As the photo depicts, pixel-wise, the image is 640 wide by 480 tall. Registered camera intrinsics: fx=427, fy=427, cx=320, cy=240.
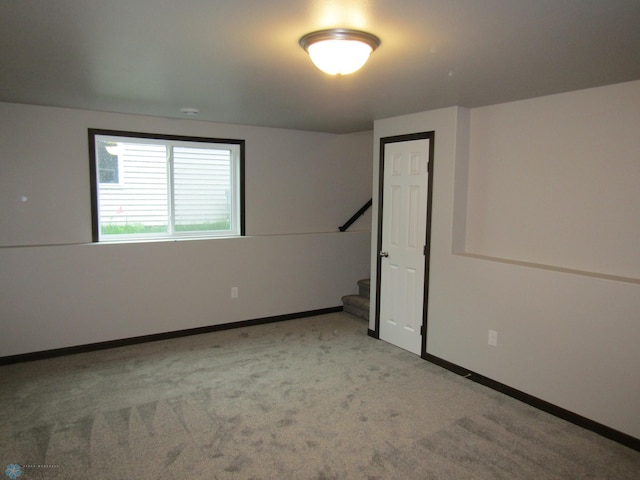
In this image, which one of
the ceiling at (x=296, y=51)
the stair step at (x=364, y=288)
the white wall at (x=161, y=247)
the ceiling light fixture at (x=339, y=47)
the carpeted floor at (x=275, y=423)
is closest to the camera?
the ceiling at (x=296, y=51)

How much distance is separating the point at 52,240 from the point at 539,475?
13.8 ft

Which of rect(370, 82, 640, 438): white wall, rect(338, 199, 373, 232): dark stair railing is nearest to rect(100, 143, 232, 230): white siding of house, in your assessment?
rect(338, 199, 373, 232): dark stair railing

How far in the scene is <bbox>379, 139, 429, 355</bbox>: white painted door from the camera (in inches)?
158

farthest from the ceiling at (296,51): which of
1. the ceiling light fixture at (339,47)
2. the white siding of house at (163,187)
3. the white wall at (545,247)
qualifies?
the white siding of house at (163,187)

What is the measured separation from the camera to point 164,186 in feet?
14.8

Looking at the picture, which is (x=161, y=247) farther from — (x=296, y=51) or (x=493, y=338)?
(x=493, y=338)

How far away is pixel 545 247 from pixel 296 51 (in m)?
2.39

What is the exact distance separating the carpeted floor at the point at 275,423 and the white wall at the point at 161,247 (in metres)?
0.45

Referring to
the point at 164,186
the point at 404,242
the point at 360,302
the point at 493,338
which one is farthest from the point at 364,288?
the point at 164,186

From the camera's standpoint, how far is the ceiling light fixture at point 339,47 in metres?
1.97

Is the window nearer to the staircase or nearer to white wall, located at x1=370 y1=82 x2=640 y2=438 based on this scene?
the staircase

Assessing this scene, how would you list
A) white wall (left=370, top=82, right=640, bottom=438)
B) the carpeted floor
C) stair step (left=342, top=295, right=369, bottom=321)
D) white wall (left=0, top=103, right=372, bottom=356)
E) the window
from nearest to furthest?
1. the carpeted floor
2. white wall (left=370, top=82, right=640, bottom=438)
3. white wall (left=0, top=103, right=372, bottom=356)
4. the window
5. stair step (left=342, top=295, right=369, bottom=321)

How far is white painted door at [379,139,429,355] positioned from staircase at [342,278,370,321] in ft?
2.26

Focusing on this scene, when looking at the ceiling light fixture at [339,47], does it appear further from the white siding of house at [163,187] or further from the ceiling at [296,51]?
the white siding of house at [163,187]
